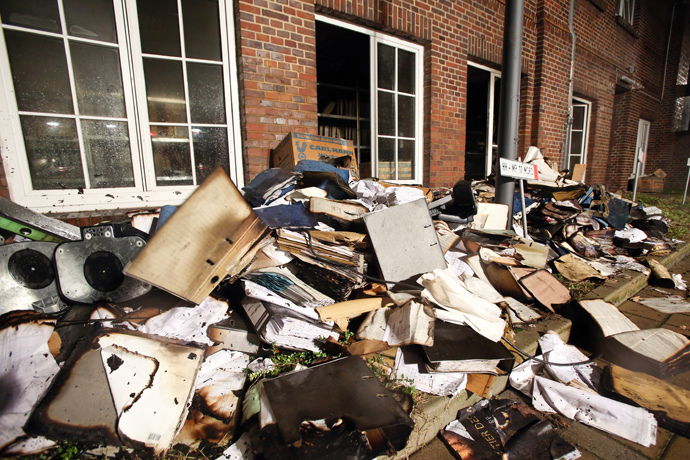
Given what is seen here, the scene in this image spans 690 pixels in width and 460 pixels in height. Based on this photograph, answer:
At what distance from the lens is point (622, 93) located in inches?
344

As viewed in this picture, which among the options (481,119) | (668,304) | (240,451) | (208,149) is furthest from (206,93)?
(481,119)

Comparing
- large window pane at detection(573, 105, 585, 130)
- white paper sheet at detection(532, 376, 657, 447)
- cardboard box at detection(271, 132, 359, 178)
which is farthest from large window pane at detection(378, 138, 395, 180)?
large window pane at detection(573, 105, 585, 130)

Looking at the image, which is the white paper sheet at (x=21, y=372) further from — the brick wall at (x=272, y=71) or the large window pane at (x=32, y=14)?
the large window pane at (x=32, y=14)

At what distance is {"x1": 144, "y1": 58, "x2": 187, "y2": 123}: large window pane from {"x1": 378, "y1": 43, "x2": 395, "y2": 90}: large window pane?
2.51m

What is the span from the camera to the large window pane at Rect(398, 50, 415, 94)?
4.46 m

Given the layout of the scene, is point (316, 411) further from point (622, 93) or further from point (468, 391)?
point (622, 93)

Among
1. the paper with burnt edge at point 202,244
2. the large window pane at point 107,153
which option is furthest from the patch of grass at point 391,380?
the large window pane at point 107,153

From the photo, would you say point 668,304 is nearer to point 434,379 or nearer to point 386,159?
point 434,379

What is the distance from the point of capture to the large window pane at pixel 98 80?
2619 mm

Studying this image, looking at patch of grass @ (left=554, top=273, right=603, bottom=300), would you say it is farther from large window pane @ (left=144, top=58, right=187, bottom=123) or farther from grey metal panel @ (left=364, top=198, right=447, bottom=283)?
large window pane @ (left=144, top=58, right=187, bottom=123)

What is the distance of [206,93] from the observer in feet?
10.3

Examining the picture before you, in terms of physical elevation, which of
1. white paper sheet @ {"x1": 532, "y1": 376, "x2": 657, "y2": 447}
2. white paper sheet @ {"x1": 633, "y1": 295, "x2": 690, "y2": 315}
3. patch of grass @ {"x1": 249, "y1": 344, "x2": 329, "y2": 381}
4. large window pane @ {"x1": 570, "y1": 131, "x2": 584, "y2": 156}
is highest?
large window pane @ {"x1": 570, "y1": 131, "x2": 584, "y2": 156}

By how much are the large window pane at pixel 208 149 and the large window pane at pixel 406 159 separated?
252 cm

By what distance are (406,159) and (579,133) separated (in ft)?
18.9
